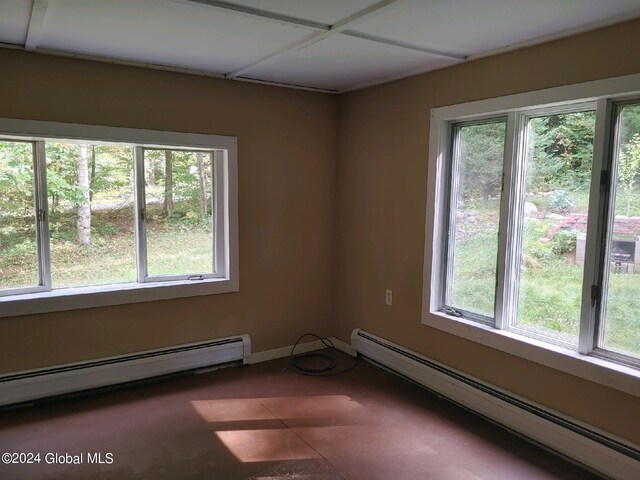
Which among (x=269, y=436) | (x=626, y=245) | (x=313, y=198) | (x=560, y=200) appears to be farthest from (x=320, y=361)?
(x=626, y=245)

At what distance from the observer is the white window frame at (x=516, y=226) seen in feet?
7.34

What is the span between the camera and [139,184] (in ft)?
10.6

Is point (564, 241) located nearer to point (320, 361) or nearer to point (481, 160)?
point (481, 160)

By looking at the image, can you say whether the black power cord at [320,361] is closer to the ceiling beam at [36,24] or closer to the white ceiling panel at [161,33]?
the white ceiling panel at [161,33]

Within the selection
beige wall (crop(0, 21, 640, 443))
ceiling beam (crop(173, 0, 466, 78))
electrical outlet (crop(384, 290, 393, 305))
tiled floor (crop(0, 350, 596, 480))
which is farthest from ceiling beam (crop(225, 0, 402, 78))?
tiled floor (crop(0, 350, 596, 480))

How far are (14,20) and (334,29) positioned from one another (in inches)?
60.7

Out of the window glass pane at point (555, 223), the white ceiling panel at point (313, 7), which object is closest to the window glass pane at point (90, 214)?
the white ceiling panel at point (313, 7)

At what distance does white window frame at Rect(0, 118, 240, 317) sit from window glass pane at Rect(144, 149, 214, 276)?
0.17 ft

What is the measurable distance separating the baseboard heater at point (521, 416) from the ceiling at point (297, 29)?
197 centimetres

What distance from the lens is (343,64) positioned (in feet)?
9.64

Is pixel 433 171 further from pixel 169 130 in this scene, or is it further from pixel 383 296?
pixel 169 130

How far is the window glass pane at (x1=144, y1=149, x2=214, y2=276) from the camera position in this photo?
3295mm

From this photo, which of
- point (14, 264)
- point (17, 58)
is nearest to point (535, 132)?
point (17, 58)

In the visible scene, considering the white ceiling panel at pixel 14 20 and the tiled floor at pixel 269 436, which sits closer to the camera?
the white ceiling panel at pixel 14 20
